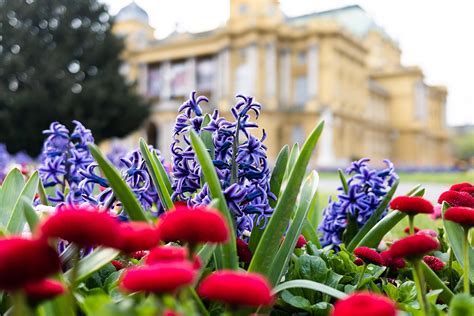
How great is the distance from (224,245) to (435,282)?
687 mm

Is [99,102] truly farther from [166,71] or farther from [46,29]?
[166,71]

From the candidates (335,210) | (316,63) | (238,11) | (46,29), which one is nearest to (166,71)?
(238,11)

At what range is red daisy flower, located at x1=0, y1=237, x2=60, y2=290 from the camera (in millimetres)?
742

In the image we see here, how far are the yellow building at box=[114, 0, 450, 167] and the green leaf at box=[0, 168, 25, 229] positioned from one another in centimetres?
3500

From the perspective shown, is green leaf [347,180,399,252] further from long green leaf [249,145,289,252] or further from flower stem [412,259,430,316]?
flower stem [412,259,430,316]

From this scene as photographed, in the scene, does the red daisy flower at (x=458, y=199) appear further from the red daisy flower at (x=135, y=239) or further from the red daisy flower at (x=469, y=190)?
the red daisy flower at (x=135, y=239)

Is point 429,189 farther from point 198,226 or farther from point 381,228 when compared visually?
point 198,226

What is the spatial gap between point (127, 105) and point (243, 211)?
21267mm

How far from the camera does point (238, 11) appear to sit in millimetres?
42469

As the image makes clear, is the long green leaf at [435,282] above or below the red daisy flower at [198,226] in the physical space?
below

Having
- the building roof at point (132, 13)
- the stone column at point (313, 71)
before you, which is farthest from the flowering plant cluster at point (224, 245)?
the building roof at point (132, 13)

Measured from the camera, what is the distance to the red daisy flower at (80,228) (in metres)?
0.83

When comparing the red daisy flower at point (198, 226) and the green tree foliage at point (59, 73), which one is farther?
the green tree foliage at point (59, 73)

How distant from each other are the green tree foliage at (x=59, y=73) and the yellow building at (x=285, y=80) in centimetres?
1625
